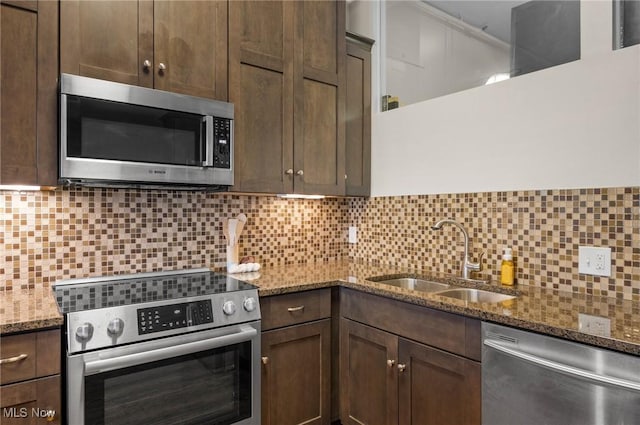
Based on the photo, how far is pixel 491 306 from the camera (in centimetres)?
156

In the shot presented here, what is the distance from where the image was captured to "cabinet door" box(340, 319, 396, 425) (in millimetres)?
1889

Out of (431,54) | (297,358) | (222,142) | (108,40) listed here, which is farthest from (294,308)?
(431,54)

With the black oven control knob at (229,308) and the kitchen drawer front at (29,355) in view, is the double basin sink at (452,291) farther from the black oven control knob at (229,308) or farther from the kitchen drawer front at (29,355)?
the kitchen drawer front at (29,355)

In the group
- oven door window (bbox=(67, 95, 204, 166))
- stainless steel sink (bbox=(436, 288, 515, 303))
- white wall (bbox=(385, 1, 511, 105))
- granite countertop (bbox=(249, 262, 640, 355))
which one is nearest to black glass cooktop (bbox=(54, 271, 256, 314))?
granite countertop (bbox=(249, 262, 640, 355))

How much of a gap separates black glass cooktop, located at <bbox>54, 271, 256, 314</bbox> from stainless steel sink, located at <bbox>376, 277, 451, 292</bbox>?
2.89ft

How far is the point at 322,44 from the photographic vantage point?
2.46m

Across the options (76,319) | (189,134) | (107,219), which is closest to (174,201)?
(107,219)

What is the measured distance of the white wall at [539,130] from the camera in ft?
5.50

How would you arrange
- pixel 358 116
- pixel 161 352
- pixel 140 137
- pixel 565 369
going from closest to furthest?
pixel 565 369 → pixel 161 352 → pixel 140 137 → pixel 358 116

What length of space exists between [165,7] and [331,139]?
44.4 inches

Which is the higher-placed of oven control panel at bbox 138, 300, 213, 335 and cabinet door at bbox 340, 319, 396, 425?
oven control panel at bbox 138, 300, 213, 335

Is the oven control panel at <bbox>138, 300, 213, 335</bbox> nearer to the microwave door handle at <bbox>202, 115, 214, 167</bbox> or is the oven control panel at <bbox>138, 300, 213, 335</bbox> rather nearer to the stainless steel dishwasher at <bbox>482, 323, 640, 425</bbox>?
the microwave door handle at <bbox>202, 115, 214, 167</bbox>

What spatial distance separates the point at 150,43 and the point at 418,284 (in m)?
1.86

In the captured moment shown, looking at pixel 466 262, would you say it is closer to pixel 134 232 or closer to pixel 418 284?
pixel 418 284
